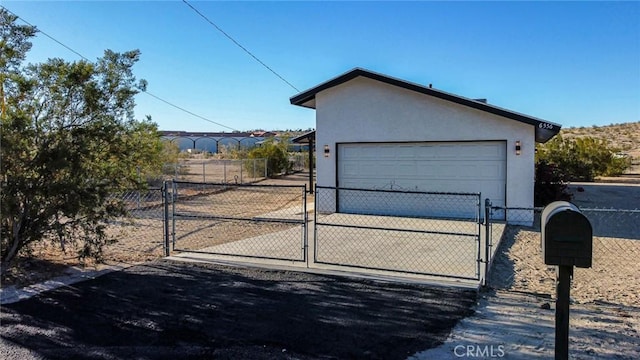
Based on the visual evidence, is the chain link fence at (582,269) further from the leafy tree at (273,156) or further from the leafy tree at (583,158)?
the leafy tree at (273,156)

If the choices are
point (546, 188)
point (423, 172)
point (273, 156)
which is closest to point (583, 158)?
point (546, 188)

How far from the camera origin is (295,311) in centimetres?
524

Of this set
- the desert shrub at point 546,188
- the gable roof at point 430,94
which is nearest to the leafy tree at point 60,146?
the gable roof at point 430,94

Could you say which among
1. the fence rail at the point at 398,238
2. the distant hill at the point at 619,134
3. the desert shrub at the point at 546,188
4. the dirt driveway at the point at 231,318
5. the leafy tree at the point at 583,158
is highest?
the distant hill at the point at 619,134

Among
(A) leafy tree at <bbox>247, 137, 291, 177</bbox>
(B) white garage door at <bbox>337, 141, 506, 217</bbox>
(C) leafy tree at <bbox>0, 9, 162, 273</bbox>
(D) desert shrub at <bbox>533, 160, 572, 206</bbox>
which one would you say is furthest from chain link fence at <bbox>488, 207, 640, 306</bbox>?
(A) leafy tree at <bbox>247, 137, 291, 177</bbox>

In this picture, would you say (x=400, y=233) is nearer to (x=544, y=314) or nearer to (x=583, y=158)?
(x=544, y=314)

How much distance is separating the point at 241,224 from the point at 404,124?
542 centimetres

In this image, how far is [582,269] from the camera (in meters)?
7.35

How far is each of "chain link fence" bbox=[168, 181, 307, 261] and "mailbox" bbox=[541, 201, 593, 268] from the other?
174 inches

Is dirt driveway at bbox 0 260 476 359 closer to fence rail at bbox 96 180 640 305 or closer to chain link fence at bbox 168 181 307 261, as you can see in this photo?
fence rail at bbox 96 180 640 305

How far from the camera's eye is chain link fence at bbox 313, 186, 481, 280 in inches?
290

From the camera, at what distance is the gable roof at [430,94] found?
11844mm

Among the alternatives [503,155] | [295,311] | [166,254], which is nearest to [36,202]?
[166,254]

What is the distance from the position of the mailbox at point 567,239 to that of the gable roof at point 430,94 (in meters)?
9.38
